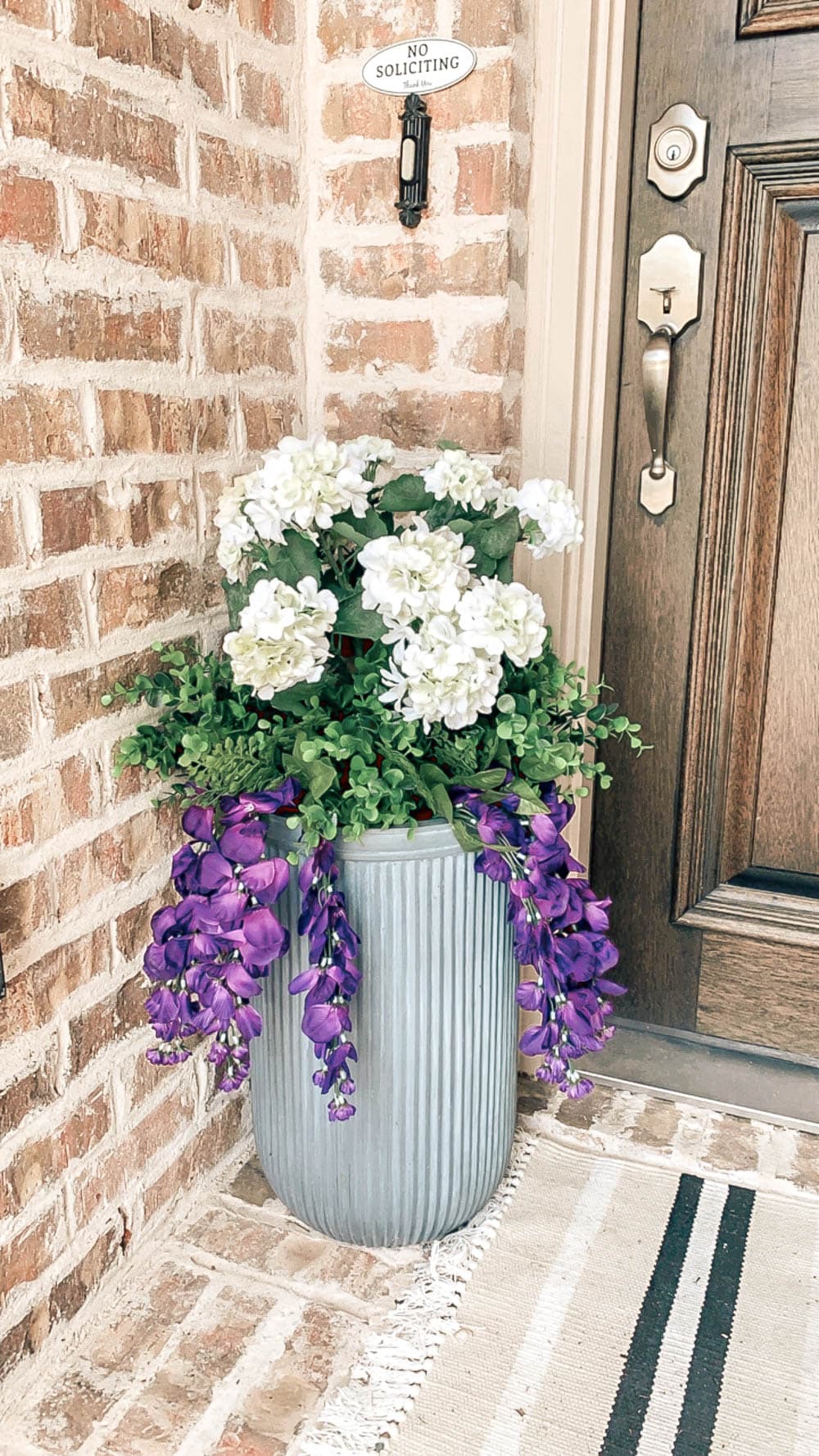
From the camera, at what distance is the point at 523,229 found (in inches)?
58.8

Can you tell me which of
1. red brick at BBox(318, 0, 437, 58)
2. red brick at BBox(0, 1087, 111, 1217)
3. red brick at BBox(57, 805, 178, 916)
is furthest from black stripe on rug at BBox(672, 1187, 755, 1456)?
red brick at BBox(318, 0, 437, 58)

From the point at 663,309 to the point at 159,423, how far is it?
2.44ft

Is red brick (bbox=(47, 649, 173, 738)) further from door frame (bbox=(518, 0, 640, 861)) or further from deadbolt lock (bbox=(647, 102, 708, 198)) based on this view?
deadbolt lock (bbox=(647, 102, 708, 198))

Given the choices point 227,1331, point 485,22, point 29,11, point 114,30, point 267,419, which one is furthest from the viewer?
point 267,419

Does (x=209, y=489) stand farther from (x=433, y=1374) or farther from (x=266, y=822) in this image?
(x=433, y=1374)

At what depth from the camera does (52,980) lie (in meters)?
1.22

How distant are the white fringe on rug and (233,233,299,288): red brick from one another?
1220 millimetres

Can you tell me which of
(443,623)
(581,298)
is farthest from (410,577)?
(581,298)

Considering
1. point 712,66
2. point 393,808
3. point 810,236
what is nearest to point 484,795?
point 393,808

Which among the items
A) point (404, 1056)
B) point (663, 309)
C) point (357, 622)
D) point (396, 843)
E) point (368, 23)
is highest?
point (368, 23)

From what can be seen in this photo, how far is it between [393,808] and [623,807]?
65 centimetres

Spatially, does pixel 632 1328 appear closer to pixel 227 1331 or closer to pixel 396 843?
pixel 227 1331

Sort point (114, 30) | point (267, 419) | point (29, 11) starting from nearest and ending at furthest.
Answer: point (29, 11) → point (114, 30) → point (267, 419)

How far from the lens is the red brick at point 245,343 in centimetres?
138
